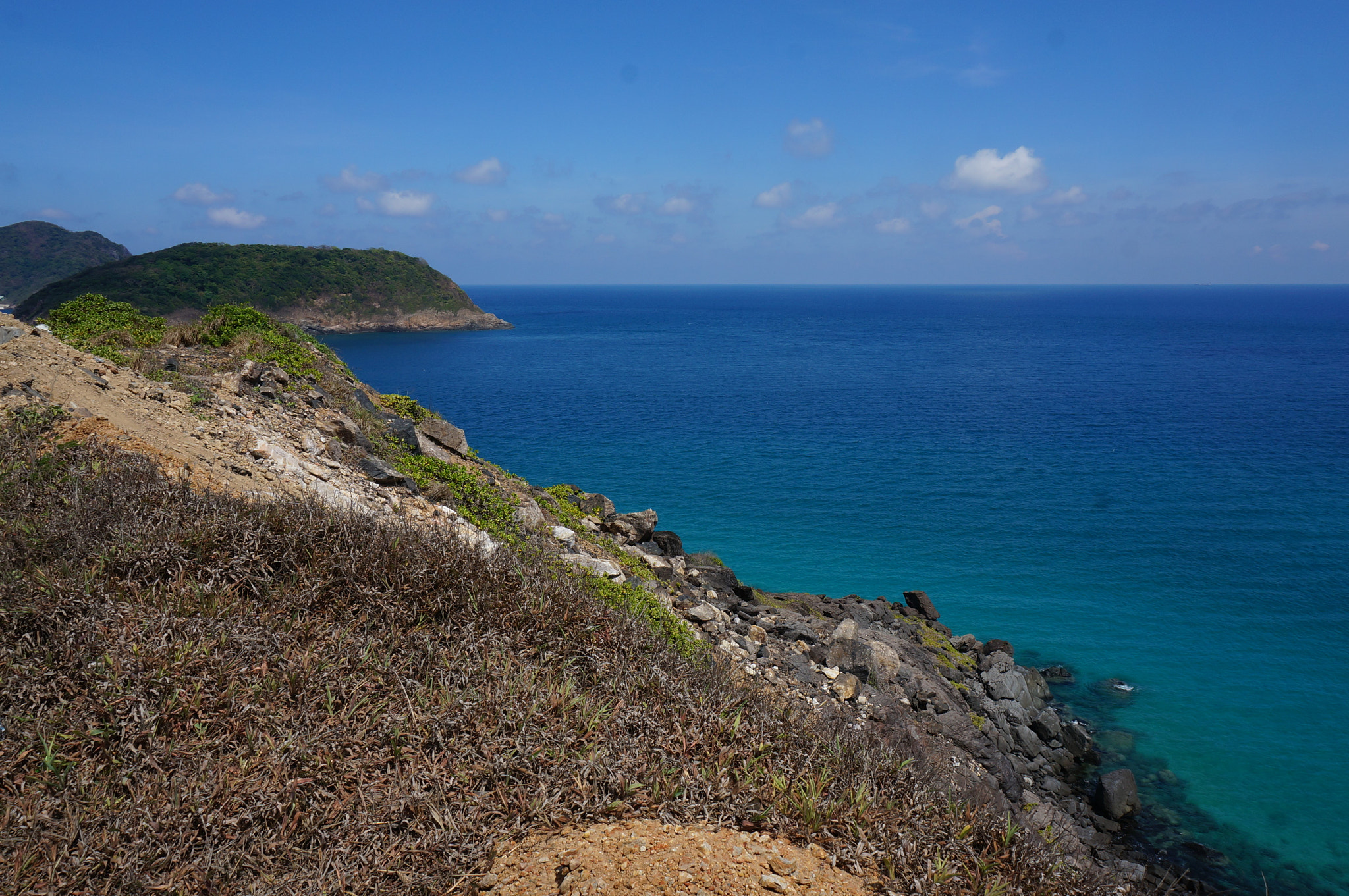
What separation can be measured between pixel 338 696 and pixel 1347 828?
1956cm

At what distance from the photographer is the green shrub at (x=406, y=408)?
53.8ft

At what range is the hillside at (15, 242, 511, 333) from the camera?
82.8m

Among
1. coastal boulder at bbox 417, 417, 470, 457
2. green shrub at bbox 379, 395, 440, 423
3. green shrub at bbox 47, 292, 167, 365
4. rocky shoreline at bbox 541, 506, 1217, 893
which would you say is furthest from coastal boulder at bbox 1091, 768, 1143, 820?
green shrub at bbox 47, 292, 167, 365

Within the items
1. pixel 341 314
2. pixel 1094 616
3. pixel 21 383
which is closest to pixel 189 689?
pixel 21 383

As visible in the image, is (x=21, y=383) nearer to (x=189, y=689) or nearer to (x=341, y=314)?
(x=189, y=689)

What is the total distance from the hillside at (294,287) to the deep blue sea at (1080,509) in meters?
28.8

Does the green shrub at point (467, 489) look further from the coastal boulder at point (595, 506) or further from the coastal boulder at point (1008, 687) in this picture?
the coastal boulder at point (1008, 687)

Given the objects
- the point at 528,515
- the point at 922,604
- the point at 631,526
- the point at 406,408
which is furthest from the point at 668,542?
the point at 922,604

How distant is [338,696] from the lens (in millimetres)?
4766

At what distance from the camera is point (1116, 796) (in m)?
13.6

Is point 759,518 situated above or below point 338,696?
below

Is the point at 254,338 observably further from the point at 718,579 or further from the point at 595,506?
the point at 718,579

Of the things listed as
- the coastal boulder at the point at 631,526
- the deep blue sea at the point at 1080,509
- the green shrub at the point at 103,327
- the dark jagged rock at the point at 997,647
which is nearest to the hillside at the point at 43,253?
the deep blue sea at the point at 1080,509

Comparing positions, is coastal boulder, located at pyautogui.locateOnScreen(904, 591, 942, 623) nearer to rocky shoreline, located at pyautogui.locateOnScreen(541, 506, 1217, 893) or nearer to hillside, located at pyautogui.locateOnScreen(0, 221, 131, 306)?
rocky shoreline, located at pyautogui.locateOnScreen(541, 506, 1217, 893)
